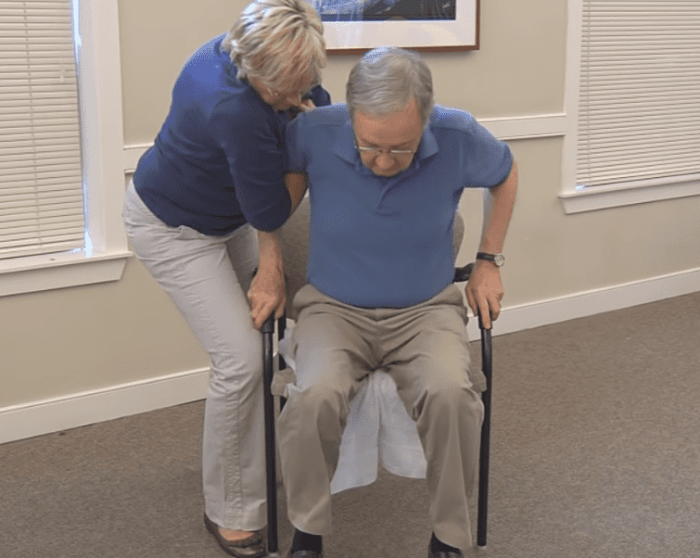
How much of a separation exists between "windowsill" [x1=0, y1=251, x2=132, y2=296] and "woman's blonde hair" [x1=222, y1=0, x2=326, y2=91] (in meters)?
1.19

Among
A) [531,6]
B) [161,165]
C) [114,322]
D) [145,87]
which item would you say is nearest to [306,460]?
[161,165]

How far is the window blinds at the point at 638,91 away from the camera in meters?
3.83

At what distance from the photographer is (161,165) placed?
2.05m

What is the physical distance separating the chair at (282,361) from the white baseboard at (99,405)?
0.76 meters

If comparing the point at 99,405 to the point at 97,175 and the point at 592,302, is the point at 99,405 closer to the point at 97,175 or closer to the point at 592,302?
the point at 97,175

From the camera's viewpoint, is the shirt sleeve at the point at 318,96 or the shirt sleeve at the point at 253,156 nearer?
the shirt sleeve at the point at 253,156

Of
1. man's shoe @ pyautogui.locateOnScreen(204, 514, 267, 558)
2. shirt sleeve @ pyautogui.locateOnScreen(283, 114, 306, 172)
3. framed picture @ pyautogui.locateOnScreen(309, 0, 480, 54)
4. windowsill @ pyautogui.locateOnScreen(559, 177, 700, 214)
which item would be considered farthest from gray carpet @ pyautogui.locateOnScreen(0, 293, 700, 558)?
framed picture @ pyautogui.locateOnScreen(309, 0, 480, 54)

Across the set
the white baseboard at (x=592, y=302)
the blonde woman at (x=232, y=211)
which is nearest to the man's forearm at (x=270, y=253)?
the blonde woman at (x=232, y=211)

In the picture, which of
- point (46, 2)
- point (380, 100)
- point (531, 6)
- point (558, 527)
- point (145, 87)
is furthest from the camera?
point (531, 6)

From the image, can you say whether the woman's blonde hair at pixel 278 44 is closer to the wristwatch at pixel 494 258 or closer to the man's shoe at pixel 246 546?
the wristwatch at pixel 494 258

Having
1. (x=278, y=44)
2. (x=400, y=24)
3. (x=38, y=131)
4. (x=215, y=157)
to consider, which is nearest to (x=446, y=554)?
(x=215, y=157)

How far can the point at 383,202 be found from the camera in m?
2.02

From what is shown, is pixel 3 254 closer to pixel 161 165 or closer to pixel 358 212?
pixel 161 165

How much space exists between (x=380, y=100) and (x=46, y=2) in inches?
51.6
